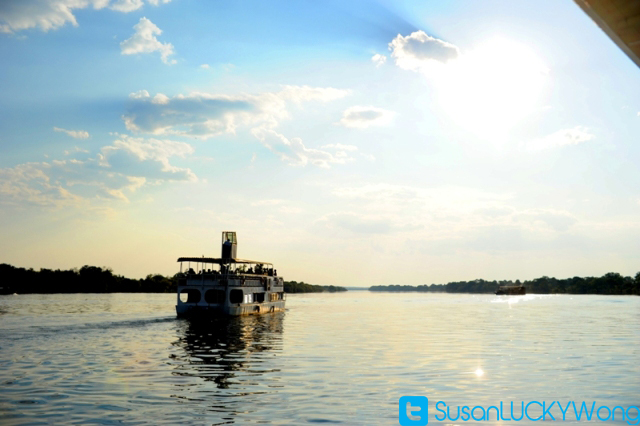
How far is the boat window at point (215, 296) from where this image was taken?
6675 cm

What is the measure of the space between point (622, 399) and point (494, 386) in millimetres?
5220

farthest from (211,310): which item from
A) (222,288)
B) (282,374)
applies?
(282,374)

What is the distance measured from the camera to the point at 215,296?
67.4 metres

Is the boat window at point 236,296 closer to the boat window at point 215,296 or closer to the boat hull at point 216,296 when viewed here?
the boat hull at point 216,296

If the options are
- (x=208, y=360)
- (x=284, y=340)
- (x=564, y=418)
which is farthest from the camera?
(x=284, y=340)

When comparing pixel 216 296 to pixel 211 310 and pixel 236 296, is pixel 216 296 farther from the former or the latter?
pixel 236 296

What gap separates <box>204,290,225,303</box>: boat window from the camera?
219 ft

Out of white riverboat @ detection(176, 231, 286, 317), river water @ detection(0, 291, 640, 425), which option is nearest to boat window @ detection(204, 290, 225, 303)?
white riverboat @ detection(176, 231, 286, 317)

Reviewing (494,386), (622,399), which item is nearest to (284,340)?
(494,386)

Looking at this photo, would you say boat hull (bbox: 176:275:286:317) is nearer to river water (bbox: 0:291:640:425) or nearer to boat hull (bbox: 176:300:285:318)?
boat hull (bbox: 176:300:285:318)

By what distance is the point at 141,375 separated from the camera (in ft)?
90.6

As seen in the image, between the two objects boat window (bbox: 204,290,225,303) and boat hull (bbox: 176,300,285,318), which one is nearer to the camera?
boat hull (bbox: 176,300,285,318)

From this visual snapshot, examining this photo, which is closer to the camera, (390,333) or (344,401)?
(344,401)

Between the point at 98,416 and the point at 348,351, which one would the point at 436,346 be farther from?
the point at 98,416
